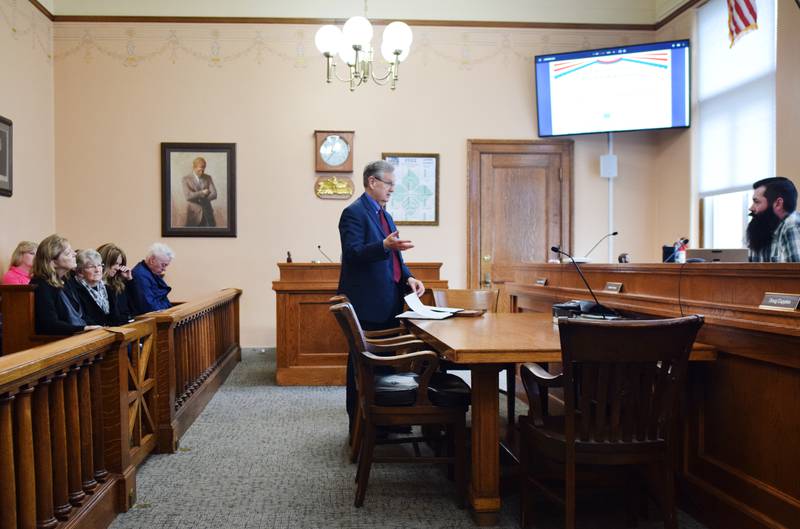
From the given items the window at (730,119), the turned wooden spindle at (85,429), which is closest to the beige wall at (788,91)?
the window at (730,119)

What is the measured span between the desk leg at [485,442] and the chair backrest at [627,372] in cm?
41

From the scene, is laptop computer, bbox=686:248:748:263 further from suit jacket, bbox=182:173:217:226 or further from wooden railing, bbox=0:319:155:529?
suit jacket, bbox=182:173:217:226

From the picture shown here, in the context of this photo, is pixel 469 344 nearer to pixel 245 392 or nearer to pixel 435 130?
pixel 245 392

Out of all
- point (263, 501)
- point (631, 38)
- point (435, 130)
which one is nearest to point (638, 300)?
point (263, 501)

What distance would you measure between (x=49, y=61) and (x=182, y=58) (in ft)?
4.37

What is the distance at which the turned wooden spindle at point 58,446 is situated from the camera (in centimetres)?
200

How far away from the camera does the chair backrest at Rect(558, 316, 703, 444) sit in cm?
182

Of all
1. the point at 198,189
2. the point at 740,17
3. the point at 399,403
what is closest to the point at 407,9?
the point at 198,189

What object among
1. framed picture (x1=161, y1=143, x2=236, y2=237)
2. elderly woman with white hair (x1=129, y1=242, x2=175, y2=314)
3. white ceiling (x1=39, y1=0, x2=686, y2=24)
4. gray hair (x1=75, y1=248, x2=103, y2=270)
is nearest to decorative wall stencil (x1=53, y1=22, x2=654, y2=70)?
white ceiling (x1=39, y1=0, x2=686, y2=24)

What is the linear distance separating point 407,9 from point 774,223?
4277mm

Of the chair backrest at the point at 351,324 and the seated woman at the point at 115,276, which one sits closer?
the chair backrest at the point at 351,324

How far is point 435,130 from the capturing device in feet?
20.9

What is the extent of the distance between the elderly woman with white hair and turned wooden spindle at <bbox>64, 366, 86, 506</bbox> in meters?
2.57

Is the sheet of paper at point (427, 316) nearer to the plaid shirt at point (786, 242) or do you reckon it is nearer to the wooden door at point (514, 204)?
the plaid shirt at point (786, 242)
